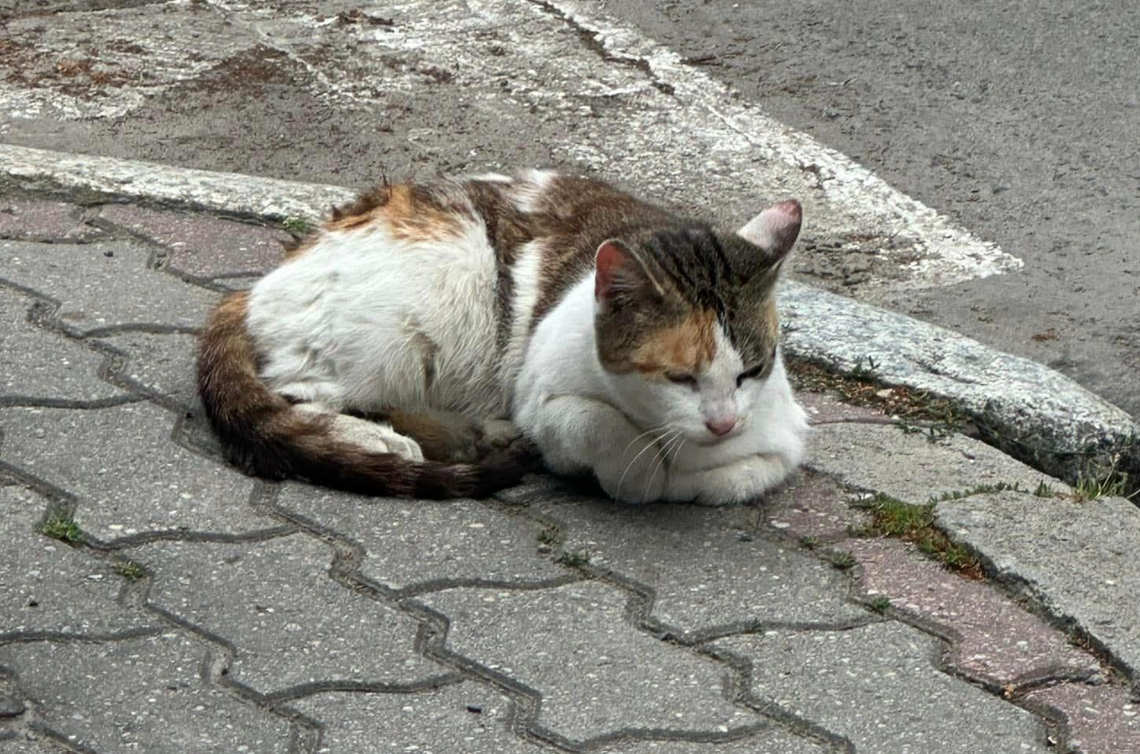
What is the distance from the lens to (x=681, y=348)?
135 inches

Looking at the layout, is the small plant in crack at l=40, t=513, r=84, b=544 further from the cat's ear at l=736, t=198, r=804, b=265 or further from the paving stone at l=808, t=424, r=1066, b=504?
the paving stone at l=808, t=424, r=1066, b=504

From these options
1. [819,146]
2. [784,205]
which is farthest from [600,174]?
[784,205]

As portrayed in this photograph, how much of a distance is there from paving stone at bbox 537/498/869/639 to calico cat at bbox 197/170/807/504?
72 mm

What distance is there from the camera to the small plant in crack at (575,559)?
3.43 m

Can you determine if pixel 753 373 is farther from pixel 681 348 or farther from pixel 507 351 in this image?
pixel 507 351

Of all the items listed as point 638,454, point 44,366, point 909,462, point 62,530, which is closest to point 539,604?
point 638,454

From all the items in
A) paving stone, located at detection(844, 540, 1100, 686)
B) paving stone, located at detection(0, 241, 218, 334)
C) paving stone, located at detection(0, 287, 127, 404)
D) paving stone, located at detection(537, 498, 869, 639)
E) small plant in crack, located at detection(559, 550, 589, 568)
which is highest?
paving stone, located at detection(844, 540, 1100, 686)

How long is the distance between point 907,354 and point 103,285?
210 cm

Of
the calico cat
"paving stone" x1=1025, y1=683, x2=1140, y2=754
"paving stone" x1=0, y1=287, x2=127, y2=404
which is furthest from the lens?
"paving stone" x1=0, y1=287, x2=127, y2=404

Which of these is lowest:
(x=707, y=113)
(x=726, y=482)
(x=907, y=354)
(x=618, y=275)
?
(x=726, y=482)

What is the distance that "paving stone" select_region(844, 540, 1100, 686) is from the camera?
10.2 feet

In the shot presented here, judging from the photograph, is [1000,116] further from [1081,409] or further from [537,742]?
[537,742]

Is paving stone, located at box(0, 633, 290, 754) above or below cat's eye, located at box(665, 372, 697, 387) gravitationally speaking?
below

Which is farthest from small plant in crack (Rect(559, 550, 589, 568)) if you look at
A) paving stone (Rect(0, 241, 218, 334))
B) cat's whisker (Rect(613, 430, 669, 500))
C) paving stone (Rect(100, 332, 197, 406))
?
paving stone (Rect(0, 241, 218, 334))
